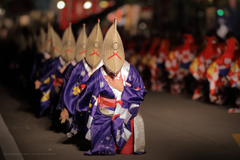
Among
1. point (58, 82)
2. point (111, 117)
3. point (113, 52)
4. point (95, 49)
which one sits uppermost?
point (113, 52)

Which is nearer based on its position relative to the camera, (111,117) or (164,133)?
(111,117)

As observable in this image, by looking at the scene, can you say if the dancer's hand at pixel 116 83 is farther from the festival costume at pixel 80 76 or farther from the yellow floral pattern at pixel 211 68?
the yellow floral pattern at pixel 211 68

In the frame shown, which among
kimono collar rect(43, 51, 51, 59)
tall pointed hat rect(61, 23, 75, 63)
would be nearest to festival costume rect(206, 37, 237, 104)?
tall pointed hat rect(61, 23, 75, 63)

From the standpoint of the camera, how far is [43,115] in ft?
33.1

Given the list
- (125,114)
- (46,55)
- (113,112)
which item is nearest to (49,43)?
(46,55)

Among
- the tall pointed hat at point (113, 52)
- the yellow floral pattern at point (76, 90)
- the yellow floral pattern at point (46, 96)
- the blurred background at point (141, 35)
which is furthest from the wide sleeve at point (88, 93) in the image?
the blurred background at point (141, 35)

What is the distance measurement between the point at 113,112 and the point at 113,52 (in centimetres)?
98

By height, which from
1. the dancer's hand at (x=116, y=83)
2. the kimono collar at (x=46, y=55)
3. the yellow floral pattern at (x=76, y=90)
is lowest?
the kimono collar at (x=46, y=55)

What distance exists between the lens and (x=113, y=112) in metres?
6.46

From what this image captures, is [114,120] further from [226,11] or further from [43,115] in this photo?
[226,11]

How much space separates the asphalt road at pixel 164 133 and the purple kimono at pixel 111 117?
0.21 metres

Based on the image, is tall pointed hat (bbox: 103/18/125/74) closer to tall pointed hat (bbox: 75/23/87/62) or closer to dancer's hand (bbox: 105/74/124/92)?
dancer's hand (bbox: 105/74/124/92)

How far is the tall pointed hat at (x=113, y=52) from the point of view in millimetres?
6308

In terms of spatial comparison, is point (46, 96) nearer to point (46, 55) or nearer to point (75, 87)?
point (46, 55)
